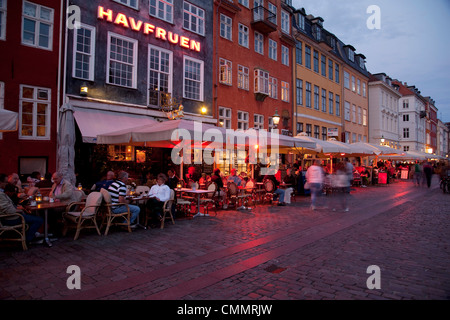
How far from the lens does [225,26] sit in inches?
765

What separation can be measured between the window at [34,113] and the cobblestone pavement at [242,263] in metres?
6.34

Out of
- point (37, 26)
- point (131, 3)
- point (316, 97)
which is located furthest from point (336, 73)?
point (37, 26)

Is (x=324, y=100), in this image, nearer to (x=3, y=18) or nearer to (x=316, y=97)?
(x=316, y=97)

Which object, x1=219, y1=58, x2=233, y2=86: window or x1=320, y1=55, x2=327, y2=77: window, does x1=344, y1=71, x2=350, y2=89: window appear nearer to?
x1=320, y1=55, x2=327, y2=77: window

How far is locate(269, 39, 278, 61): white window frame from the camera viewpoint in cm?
2319

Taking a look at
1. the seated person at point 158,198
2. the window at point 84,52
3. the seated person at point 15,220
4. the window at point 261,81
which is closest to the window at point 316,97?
the window at point 261,81

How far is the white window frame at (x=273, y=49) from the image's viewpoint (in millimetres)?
23188

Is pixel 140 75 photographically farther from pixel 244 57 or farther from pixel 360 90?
pixel 360 90

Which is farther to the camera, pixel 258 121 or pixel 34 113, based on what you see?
pixel 258 121

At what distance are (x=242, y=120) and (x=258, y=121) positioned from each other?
5.92 feet

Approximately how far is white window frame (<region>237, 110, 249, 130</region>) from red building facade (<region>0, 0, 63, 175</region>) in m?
11.0

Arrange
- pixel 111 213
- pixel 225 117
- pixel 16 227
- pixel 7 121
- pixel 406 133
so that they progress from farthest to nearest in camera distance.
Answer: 1. pixel 406 133
2. pixel 225 117
3. pixel 111 213
4. pixel 7 121
5. pixel 16 227

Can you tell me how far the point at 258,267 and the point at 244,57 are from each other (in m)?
17.7

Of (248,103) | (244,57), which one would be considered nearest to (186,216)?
(248,103)
